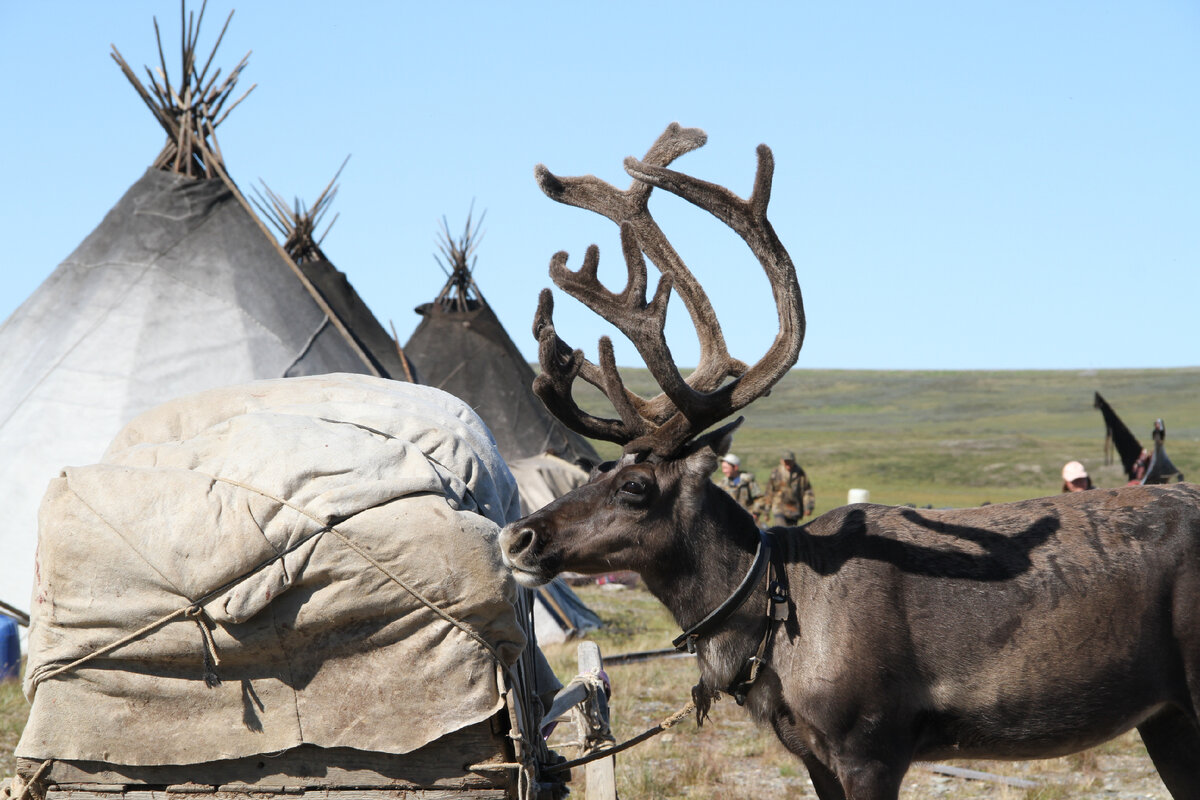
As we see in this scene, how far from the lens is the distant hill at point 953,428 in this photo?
54.1 meters

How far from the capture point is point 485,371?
65.2 feet

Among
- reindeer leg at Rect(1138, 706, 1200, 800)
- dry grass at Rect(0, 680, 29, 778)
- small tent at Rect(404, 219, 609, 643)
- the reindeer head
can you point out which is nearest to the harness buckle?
the reindeer head

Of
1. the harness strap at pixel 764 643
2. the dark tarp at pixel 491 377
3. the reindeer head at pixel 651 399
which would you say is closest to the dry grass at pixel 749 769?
the harness strap at pixel 764 643

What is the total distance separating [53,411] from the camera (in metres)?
9.88

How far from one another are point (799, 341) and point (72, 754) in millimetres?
3031

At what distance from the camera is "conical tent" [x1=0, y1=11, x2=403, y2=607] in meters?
9.73

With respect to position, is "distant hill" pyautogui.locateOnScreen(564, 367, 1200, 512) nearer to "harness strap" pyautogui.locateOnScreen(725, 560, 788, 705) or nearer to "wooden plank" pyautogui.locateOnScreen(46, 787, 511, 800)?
"harness strap" pyautogui.locateOnScreen(725, 560, 788, 705)

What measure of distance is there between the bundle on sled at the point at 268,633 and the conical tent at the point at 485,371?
50.0 ft

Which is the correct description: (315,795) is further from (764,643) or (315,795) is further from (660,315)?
(660,315)

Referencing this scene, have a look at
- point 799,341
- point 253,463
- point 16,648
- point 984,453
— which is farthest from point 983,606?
point 984,453

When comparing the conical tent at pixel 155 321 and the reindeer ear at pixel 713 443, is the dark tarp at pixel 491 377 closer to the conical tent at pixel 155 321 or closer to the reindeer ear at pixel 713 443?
the conical tent at pixel 155 321

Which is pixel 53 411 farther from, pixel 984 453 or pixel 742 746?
pixel 984 453

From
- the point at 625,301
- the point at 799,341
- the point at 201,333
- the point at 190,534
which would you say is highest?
the point at 201,333

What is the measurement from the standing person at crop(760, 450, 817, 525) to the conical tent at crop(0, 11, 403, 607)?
344 inches
